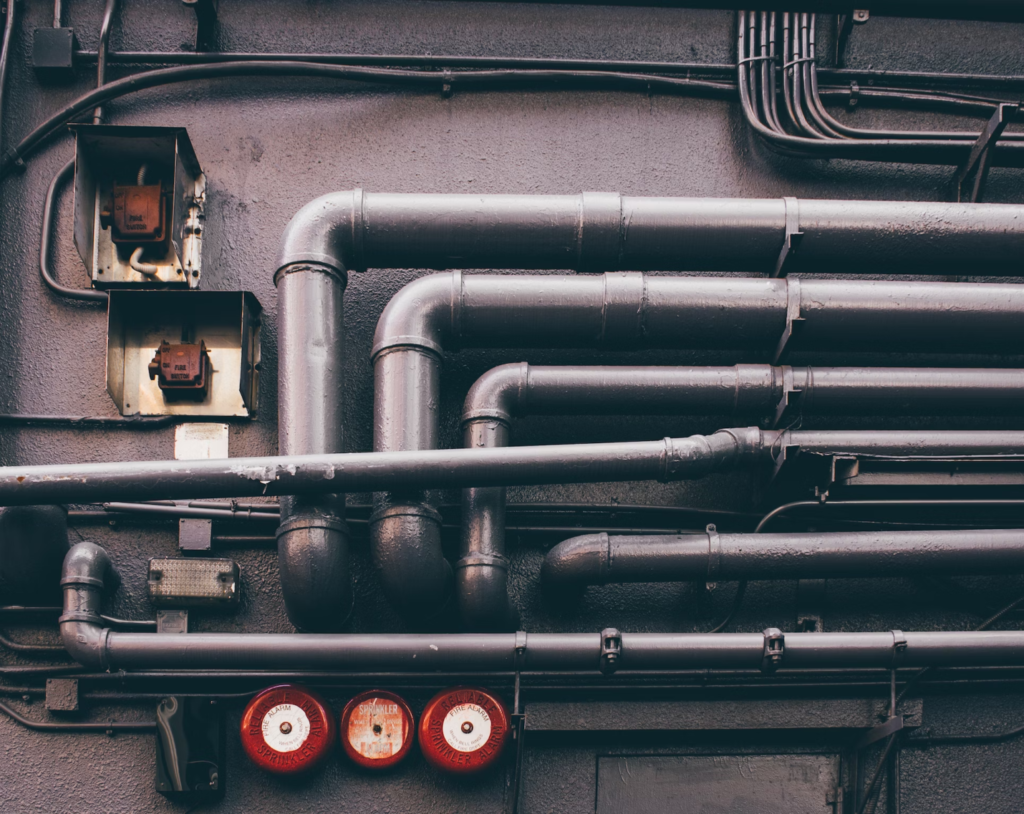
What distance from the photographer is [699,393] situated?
4.48 metres

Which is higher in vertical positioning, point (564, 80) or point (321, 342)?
point (564, 80)

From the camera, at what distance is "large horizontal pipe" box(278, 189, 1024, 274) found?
4.44 meters

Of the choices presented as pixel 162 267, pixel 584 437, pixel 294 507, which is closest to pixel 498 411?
pixel 584 437

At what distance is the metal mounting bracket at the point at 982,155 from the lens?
4.77m

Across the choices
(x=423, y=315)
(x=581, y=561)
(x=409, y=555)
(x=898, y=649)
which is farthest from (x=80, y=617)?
(x=898, y=649)

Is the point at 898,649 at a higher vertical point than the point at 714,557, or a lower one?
lower

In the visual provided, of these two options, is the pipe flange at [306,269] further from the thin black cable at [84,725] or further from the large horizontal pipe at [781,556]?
the thin black cable at [84,725]

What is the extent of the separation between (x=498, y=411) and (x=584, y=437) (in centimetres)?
70

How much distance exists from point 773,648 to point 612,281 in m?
2.03

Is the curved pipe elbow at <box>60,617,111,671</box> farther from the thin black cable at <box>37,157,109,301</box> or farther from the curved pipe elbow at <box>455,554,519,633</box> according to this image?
the thin black cable at <box>37,157,109,301</box>

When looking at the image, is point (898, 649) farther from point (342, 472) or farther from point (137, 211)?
point (137, 211)

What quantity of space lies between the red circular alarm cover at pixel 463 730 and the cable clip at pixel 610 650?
0.58 m

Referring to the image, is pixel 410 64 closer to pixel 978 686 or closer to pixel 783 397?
pixel 783 397

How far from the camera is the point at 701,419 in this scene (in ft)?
16.1
